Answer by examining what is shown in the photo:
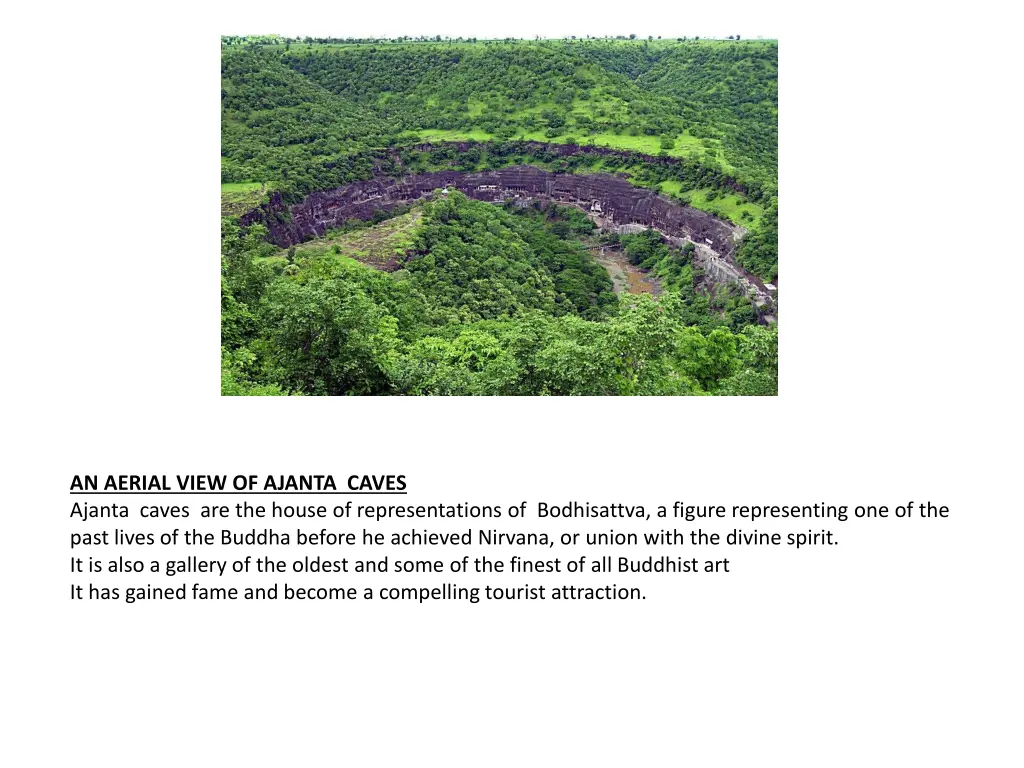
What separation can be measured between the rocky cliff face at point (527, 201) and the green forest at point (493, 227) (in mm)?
357

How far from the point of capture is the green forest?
1455cm

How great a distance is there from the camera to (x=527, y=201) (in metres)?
46.0

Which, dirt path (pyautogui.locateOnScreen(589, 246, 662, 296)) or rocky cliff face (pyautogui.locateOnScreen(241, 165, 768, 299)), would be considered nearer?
dirt path (pyautogui.locateOnScreen(589, 246, 662, 296))

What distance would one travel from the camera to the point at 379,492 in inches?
326

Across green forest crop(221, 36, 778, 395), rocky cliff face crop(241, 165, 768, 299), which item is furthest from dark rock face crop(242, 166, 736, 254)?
green forest crop(221, 36, 778, 395)

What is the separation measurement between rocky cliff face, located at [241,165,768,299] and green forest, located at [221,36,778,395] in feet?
1.17

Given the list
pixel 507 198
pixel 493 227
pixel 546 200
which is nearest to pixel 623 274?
pixel 493 227

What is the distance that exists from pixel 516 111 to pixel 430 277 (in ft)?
76.5

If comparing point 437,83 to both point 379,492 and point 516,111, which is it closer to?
point 516,111

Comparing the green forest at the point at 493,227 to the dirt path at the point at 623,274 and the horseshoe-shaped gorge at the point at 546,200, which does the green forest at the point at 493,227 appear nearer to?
the dirt path at the point at 623,274

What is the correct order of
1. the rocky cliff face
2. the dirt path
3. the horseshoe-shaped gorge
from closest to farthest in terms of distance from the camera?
1. the dirt path
2. the horseshoe-shaped gorge
3. the rocky cliff face

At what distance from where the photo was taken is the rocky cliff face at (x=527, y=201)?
3703cm

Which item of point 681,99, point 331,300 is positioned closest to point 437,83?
point 681,99

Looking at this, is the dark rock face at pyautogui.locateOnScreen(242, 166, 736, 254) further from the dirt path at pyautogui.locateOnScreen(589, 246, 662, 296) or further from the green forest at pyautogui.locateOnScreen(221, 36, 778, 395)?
the dirt path at pyautogui.locateOnScreen(589, 246, 662, 296)
